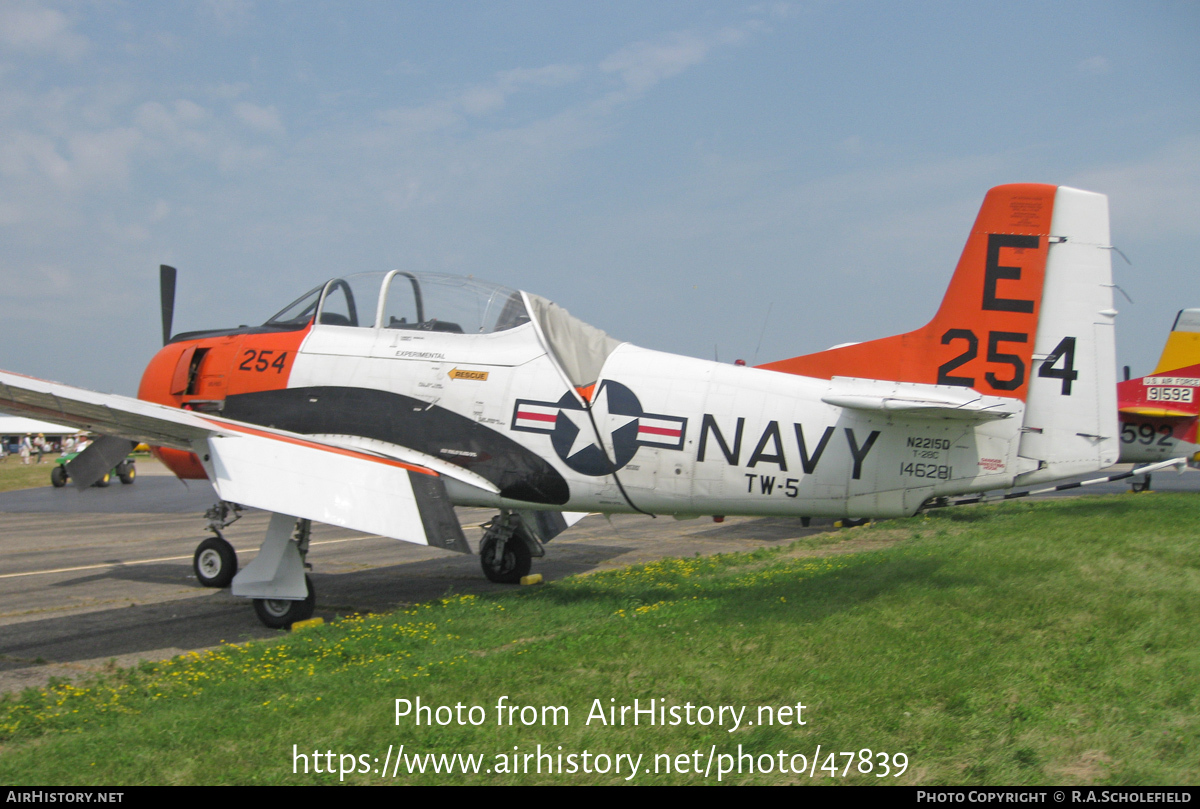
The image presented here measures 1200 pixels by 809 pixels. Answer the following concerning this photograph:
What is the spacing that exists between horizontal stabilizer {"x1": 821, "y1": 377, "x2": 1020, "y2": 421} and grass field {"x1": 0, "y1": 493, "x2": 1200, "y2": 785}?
5.69ft

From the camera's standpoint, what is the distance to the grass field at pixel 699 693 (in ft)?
13.2

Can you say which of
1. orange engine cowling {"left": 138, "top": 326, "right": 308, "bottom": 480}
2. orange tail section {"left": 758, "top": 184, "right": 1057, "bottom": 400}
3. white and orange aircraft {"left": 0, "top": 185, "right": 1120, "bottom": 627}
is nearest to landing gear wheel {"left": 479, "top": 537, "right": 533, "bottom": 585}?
white and orange aircraft {"left": 0, "top": 185, "right": 1120, "bottom": 627}

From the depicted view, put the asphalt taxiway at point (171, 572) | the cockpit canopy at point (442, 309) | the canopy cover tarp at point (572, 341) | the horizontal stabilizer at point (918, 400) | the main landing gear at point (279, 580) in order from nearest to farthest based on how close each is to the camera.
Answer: the horizontal stabilizer at point (918, 400) < the asphalt taxiway at point (171, 572) < the main landing gear at point (279, 580) < the canopy cover tarp at point (572, 341) < the cockpit canopy at point (442, 309)

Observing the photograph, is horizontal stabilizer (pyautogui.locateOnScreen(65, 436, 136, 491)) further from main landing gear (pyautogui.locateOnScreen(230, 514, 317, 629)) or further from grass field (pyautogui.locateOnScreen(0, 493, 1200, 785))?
Answer: grass field (pyautogui.locateOnScreen(0, 493, 1200, 785))

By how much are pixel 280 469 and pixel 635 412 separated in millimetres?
3383

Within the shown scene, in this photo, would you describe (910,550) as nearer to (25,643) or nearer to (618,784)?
(618,784)

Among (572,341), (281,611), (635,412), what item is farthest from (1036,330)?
A: (281,611)

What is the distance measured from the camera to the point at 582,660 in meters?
5.73

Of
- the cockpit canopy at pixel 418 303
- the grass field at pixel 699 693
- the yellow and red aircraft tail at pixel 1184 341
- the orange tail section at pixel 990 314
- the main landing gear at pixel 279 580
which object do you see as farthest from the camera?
the yellow and red aircraft tail at pixel 1184 341

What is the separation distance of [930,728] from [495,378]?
523cm

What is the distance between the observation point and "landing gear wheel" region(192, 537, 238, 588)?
32.4 feet

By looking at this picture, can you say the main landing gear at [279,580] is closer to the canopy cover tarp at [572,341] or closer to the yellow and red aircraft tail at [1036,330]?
the canopy cover tarp at [572,341]

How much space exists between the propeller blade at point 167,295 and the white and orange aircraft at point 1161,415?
21714mm

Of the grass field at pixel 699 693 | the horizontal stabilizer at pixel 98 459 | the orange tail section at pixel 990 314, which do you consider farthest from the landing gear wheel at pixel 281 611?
the orange tail section at pixel 990 314
